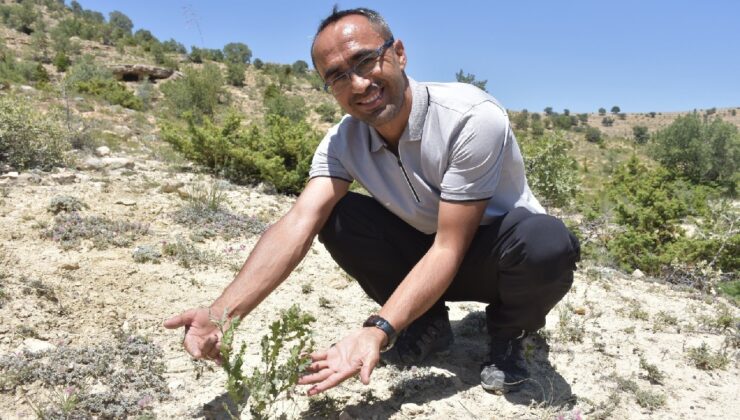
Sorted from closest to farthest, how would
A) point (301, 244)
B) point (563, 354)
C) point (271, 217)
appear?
point (301, 244), point (563, 354), point (271, 217)

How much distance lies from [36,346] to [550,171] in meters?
6.08

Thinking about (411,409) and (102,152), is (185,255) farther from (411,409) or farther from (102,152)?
(102,152)

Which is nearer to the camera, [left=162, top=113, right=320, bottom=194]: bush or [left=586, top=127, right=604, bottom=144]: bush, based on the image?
[left=162, top=113, right=320, bottom=194]: bush

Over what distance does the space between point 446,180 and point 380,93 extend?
390mm

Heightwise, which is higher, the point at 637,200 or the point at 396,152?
the point at 396,152

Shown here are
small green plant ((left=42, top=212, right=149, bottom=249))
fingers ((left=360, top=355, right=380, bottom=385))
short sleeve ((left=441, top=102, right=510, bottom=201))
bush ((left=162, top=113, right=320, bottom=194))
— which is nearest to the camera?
fingers ((left=360, top=355, right=380, bottom=385))

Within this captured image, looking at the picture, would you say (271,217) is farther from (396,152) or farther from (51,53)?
(51,53)

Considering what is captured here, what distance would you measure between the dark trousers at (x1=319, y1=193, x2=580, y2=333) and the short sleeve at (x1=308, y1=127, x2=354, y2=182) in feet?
0.51

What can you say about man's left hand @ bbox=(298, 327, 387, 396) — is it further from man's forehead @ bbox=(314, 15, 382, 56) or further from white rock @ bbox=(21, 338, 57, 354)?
white rock @ bbox=(21, 338, 57, 354)

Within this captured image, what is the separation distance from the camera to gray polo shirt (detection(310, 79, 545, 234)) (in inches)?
69.4

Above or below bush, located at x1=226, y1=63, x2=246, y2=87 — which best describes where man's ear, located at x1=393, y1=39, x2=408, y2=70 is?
below

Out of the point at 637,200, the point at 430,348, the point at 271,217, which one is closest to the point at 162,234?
the point at 271,217

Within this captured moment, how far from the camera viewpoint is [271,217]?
4777 mm

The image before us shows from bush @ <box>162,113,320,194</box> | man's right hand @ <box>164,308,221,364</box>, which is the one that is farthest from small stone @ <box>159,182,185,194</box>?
man's right hand @ <box>164,308,221,364</box>
